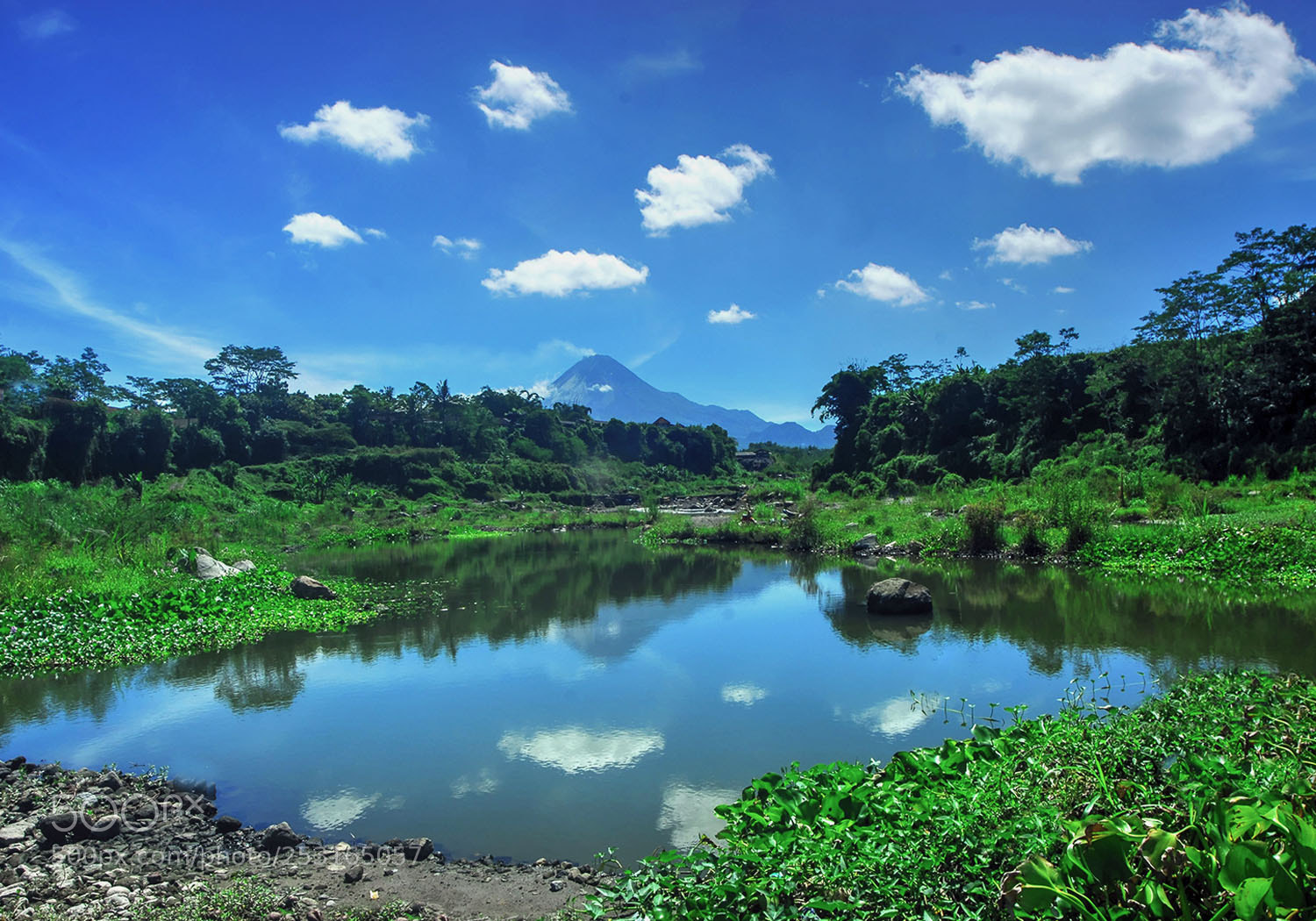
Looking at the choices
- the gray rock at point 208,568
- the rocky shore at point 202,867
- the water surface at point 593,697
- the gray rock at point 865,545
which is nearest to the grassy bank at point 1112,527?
the gray rock at point 865,545

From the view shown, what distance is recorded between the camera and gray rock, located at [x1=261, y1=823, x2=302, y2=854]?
4426 millimetres

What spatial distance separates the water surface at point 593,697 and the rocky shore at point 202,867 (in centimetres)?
40

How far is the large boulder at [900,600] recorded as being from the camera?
36.6ft

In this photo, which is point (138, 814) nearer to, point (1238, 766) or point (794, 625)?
point (1238, 766)

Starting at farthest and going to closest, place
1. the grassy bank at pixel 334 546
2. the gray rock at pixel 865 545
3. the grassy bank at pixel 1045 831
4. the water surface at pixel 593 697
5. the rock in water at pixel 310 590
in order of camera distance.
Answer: the gray rock at pixel 865 545, the rock in water at pixel 310 590, the grassy bank at pixel 334 546, the water surface at pixel 593 697, the grassy bank at pixel 1045 831

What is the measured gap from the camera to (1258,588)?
10828 millimetres

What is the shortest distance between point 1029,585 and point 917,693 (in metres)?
7.27

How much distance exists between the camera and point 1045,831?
261cm

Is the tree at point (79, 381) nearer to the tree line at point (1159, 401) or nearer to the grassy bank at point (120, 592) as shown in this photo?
the grassy bank at point (120, 592)

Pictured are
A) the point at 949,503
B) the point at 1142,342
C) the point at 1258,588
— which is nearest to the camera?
the point at 1258,588

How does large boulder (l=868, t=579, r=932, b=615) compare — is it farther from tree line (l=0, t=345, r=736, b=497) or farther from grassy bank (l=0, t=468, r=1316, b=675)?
tree line (l=0, t=345, r=736, b=497)

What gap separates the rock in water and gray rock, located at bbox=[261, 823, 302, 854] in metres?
9.83

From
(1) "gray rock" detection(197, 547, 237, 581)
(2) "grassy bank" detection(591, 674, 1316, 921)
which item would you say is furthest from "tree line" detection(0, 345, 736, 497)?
(2) "grassy bank" detection(591, 674, 1316, 921)

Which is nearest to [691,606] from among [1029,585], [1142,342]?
[1029,585]
